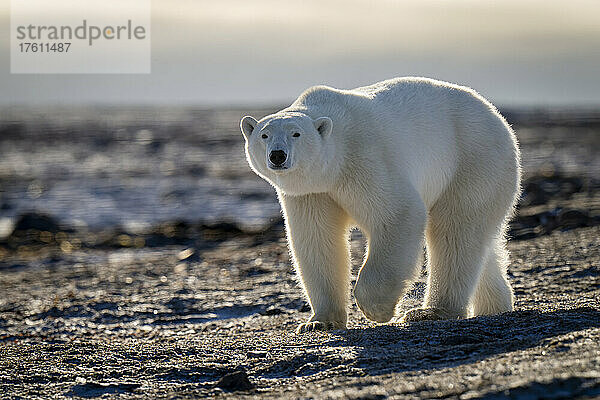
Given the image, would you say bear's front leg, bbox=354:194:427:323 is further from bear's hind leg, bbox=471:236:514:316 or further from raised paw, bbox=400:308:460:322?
bear's hind leg, bbox=471:236:514:316

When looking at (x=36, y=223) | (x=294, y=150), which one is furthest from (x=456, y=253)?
(x=36, y=223)

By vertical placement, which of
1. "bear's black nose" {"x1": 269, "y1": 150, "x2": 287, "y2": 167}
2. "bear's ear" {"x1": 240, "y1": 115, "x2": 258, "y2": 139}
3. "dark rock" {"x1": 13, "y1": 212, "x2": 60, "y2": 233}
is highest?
"bear's ear" {"x1": 240, "y1": 115, "x2": 258, "y2": 139}

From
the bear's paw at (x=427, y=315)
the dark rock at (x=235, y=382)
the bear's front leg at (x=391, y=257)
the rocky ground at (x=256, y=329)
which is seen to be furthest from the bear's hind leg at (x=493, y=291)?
the dark rock at (x=235, y=382)

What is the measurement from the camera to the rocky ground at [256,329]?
11.7ft

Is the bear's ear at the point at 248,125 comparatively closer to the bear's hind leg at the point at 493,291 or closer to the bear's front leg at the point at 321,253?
the bear's front leg at the point at 321,253

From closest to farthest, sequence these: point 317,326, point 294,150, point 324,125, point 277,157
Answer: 1. point 277,157
2. point 294,150
3. point 324,125
4. point 317,326

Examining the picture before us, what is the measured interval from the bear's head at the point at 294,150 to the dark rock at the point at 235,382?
1.43 m

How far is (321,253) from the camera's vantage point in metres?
5.53

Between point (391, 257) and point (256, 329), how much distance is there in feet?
5.12

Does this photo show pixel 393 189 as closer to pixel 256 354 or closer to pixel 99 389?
pixel 256 354

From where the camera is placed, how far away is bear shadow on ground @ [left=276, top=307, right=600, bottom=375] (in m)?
3.90

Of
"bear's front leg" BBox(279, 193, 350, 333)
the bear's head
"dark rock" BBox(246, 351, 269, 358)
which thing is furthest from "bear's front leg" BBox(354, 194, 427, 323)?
"dark rock" BBox(246, 351, 269, 358)

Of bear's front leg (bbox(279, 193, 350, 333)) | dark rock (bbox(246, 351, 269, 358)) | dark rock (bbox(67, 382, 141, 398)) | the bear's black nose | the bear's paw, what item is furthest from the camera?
the bear's paw

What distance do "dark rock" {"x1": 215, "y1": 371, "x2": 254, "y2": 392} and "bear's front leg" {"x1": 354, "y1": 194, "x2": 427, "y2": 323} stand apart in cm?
143
